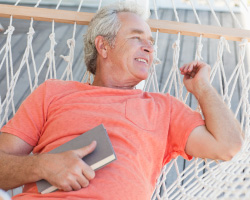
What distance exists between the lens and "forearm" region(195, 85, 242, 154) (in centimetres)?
110

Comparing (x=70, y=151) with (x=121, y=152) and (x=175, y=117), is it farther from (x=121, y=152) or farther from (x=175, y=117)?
(x=175, y=117)

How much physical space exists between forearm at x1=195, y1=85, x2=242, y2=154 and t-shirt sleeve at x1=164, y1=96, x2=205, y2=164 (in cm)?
4

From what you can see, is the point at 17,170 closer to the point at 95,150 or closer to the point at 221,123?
the point at 95,150

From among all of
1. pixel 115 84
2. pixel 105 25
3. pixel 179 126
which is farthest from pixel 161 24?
pixel 179 126

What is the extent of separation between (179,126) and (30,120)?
470 millimetres

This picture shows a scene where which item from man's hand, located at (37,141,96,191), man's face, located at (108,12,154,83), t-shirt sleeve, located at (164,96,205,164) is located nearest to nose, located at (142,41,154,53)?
man's face, located at (108,12,154,83)

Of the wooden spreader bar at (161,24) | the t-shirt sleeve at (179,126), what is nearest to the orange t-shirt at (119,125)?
the t-shirt sleeve at (179,126)

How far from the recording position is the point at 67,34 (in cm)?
311

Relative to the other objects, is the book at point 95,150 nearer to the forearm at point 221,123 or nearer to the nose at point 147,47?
the forearm at point 221,123

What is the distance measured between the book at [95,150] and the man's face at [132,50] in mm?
393

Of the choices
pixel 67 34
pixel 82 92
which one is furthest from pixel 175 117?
pixel 67 34

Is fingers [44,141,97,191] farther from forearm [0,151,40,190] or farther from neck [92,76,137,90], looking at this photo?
neck [92,76,137,90]

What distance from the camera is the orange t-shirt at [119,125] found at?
3.55 feet

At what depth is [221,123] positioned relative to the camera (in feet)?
3.70
